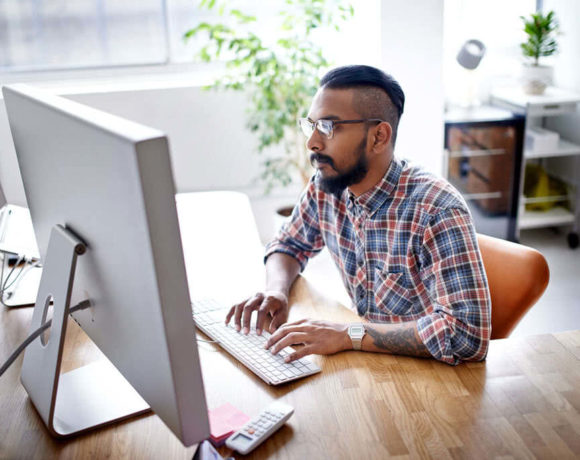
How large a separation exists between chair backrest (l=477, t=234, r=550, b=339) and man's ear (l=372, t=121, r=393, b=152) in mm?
355

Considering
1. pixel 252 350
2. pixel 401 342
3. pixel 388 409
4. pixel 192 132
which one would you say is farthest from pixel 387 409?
pixel 192 132

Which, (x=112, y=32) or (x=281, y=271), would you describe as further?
(x=112, y=32)

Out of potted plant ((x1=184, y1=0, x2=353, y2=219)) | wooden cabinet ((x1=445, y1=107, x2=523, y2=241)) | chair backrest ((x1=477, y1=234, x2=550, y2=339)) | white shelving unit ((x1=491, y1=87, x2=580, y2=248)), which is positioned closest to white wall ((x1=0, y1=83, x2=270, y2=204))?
potted plant ((x1=184, y1=0, x2=353, y2=219))

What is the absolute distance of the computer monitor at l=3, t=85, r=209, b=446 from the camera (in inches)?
30.4

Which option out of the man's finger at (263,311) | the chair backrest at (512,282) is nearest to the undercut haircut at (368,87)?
the chair backrest at (512,282)

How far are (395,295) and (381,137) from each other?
38cm

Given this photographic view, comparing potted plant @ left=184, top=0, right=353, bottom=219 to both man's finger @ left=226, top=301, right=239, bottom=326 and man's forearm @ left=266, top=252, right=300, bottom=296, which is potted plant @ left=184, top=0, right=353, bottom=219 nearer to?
man's forearm @ left=266, top=252, right=300, bottom=296

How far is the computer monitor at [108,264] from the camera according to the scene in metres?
0.77

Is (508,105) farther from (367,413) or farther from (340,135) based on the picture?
(367,413)

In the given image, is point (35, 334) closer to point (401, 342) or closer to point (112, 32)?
point (401, 342)

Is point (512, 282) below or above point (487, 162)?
above

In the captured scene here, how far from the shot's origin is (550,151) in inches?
140

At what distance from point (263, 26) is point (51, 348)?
2972 mm

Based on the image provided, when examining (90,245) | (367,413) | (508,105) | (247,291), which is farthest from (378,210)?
(508,105)
